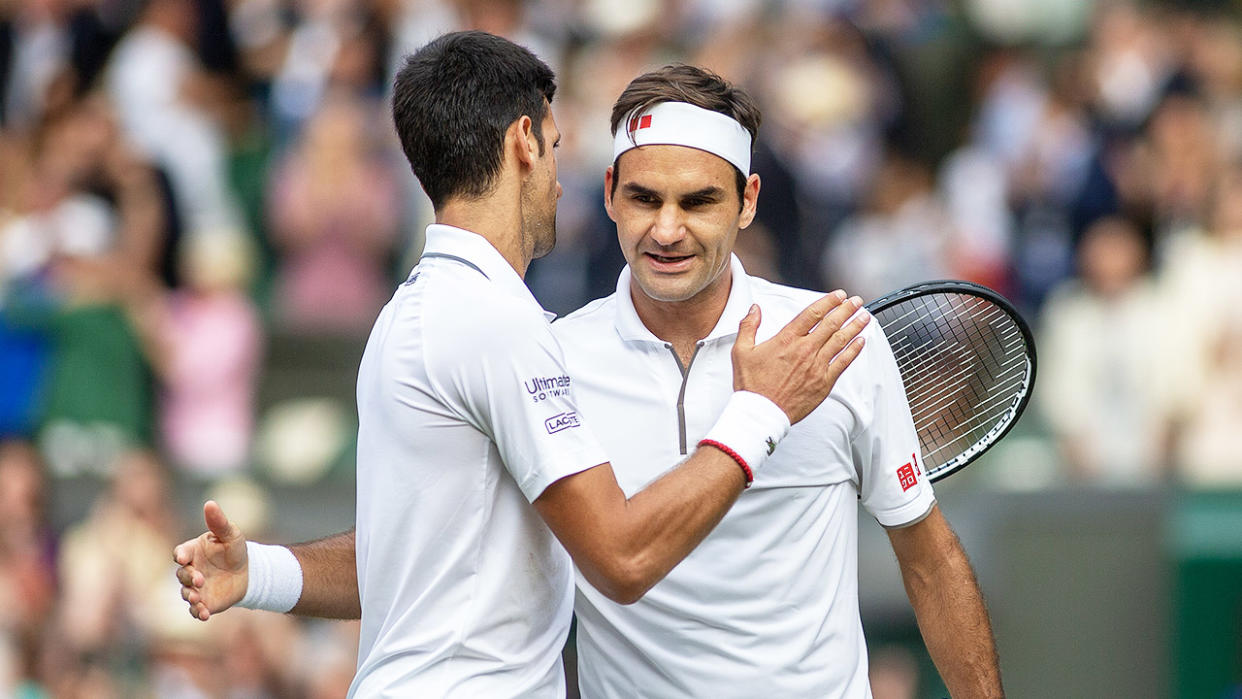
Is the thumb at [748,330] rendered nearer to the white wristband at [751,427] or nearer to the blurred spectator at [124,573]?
the white wristband at [751,427]

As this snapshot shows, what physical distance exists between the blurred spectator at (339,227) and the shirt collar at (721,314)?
5.09 m

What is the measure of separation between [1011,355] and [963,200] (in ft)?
18.3

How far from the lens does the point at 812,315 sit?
3406 millimetres

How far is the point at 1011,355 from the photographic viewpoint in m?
4.15

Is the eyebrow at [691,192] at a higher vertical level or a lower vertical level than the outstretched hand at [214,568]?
higher

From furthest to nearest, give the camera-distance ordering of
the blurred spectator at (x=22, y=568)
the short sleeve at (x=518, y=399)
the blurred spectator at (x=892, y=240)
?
the blurred spectator at (x=892, y=240) → the blurred spectator at (x=22, y=568) → the short sleeve at (x=518, y=399)

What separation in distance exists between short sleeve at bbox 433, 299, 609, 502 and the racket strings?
125 centimetres

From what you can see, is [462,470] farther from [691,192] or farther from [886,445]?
[886,445]

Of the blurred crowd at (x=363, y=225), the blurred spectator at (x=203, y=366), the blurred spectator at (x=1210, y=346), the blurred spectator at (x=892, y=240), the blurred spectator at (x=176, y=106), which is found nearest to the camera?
the blurred crowd at (x=363, y=225)

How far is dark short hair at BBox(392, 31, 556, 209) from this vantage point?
327 centimetres

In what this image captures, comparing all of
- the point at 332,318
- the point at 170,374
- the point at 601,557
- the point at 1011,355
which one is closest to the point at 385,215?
the point at 332,318

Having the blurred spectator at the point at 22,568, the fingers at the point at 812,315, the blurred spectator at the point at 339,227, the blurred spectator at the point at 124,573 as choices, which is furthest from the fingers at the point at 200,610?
the blurred spectator at the point at 339,227

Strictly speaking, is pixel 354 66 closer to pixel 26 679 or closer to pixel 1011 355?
pixel 26 679

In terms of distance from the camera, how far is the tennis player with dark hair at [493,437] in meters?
3.12
